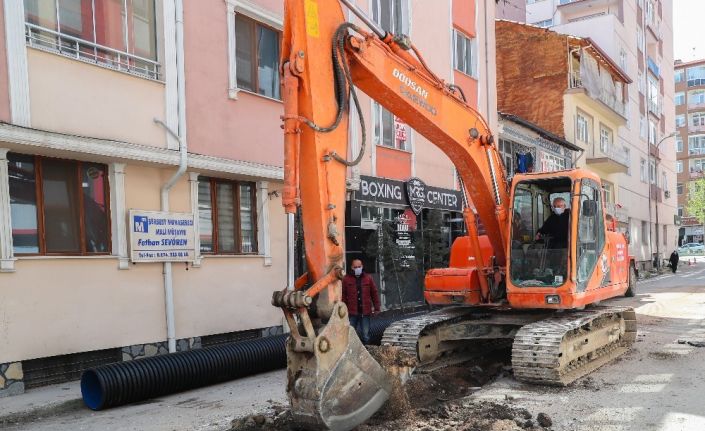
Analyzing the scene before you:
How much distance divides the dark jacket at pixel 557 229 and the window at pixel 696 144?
74.4 m

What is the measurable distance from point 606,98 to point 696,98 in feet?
163

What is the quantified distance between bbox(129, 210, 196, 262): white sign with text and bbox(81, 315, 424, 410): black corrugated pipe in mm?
1909

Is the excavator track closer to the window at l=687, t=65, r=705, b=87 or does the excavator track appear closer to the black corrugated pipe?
the black corrugated pipe

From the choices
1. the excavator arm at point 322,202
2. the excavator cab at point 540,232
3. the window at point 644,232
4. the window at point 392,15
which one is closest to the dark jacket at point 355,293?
the excavator cab at point 540,232

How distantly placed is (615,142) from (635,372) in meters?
30.9

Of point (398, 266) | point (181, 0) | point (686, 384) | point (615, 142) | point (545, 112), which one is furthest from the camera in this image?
point (615, 142)

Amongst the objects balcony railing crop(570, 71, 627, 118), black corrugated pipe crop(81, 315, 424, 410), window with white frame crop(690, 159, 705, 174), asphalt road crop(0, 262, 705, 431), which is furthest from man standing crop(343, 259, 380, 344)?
window with white frame crop(690, 159, 705, 174)

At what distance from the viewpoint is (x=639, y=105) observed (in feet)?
136

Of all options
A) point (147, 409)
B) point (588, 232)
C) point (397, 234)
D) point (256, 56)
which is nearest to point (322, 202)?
point (147, 409)

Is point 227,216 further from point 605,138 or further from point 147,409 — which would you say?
point 605,138

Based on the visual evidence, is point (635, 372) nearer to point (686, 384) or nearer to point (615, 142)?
point (686, 384)

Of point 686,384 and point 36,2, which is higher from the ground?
point 36,2

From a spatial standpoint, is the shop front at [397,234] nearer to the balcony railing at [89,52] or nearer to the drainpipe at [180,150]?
the drainpipe at [180,150]

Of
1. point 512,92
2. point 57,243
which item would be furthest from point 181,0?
point 512,92
